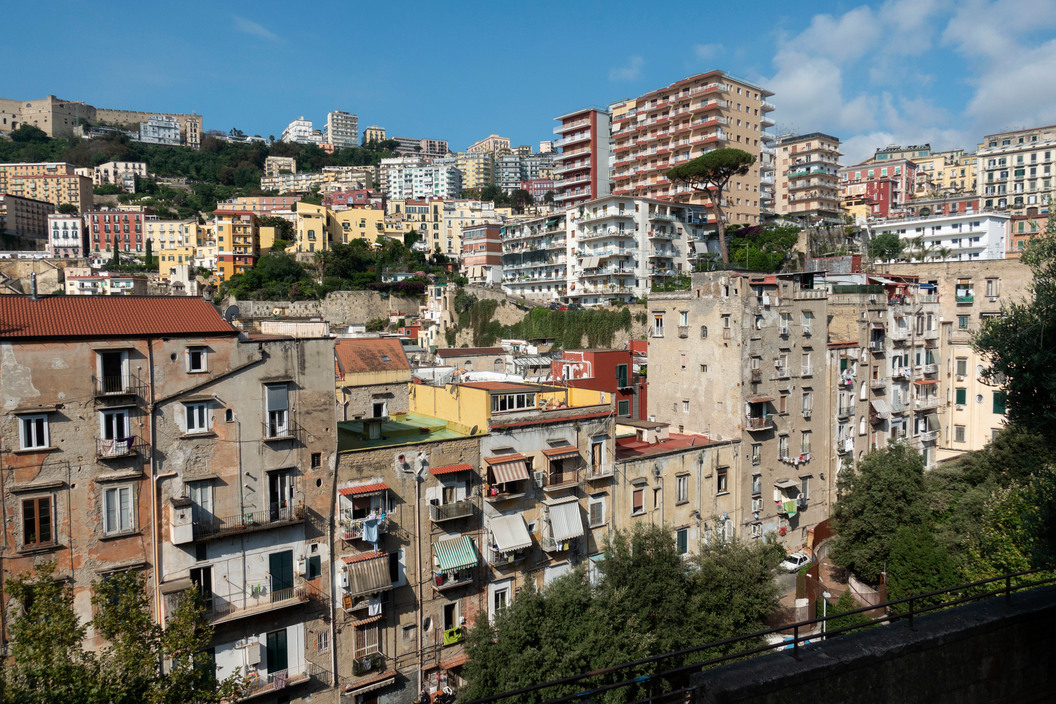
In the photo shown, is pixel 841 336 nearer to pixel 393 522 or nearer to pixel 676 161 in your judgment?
pixel 393 522

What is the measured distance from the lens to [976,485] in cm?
3178

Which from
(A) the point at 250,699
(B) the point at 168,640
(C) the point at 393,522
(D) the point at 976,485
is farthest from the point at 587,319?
(B) the point at 168,640

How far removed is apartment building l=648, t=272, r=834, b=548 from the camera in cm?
3150

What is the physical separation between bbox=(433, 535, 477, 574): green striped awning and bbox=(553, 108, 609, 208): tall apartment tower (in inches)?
2798

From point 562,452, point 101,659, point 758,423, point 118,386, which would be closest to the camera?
point 101,659

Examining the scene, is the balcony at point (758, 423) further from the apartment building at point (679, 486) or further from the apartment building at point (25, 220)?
the apartment building at point (25, 220)

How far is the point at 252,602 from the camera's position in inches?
750

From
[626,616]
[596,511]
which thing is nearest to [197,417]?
[626,616]

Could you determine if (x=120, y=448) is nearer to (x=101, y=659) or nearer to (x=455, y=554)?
(x=101, y=659)

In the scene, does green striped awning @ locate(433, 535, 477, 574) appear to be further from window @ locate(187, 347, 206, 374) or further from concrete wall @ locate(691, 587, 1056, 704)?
concrete wall @ locate(691, 587, 1056, 704)

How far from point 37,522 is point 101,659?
586cm

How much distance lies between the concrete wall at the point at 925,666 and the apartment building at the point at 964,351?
3889 cm

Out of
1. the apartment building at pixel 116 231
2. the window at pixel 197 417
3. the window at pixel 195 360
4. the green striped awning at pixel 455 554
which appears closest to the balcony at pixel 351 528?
the green striped awning at pixel 455 554

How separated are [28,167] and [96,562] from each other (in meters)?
154
